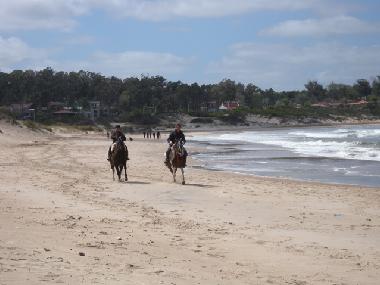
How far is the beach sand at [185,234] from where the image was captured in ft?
23.0

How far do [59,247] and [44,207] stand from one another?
4680 mm

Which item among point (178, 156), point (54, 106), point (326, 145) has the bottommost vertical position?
point (326, 145)

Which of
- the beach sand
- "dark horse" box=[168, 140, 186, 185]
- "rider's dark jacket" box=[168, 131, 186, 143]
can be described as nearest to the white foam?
"dark horse" box=[168, 140, 186, 185]

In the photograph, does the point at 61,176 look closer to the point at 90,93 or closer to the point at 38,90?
the point at 38,90

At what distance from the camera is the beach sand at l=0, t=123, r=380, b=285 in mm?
7008

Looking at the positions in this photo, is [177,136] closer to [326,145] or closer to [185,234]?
[185,234]

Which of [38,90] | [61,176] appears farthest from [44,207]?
[38,90]

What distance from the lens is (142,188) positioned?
17484mm

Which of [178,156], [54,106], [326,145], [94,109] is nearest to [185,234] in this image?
[178,156]

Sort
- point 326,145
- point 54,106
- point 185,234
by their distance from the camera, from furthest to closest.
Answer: point 54,106
point 326,145
point 185,234

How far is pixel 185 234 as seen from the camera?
33.0 ft

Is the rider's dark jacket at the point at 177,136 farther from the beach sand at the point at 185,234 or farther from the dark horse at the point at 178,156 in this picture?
the beach sand at the point at 185,234

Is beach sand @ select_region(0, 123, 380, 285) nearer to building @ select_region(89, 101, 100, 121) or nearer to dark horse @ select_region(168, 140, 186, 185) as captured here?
dark horse @ select_region(168, 140, 186, 185)

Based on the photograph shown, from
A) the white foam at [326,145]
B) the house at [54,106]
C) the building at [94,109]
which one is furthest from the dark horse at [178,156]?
the house at [54,106]
